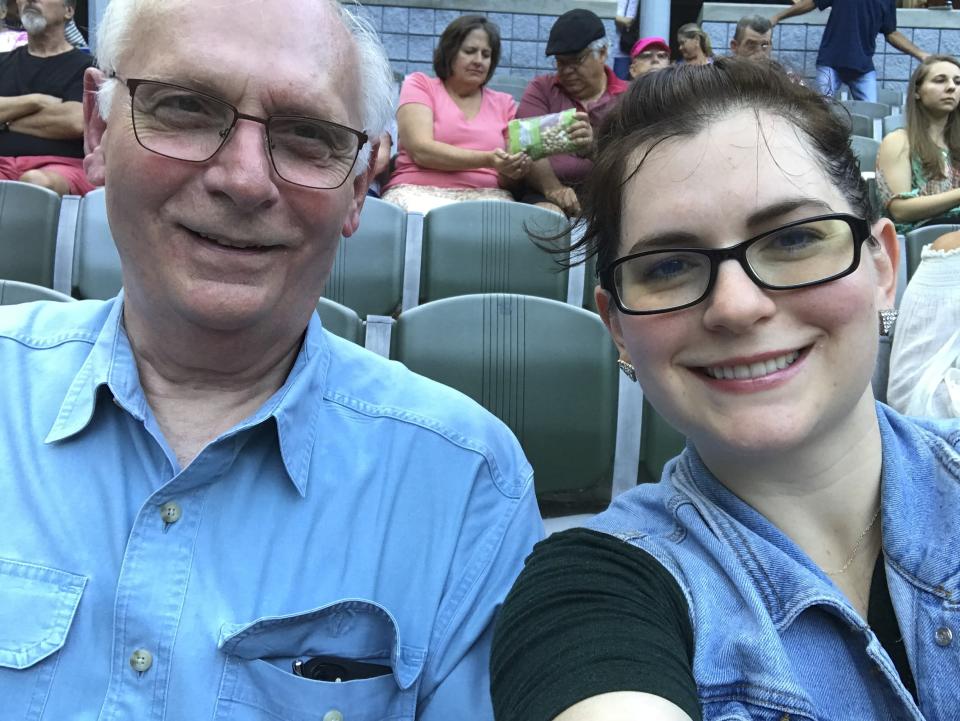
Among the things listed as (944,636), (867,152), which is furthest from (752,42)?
(944,636)

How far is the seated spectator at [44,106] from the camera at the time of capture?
12.4 feet

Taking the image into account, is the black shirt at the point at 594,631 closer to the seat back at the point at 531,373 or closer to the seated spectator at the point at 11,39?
the seat back at the point at 531,373

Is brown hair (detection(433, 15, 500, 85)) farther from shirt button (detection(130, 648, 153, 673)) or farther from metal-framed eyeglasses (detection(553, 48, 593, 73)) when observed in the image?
shirt button (detection(130, 648, 153, 673))

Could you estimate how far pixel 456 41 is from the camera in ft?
13.6

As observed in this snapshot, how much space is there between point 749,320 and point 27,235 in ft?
8.71

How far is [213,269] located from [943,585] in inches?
35.6

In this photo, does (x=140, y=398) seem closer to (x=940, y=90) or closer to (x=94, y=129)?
(x=94, y=129)

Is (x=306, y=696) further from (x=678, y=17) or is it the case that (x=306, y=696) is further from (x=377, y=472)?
(x=678, y=17)

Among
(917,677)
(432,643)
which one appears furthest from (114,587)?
(917,677)

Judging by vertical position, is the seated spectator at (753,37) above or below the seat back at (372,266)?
above

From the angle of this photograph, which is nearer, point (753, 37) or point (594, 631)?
point (594, 631)

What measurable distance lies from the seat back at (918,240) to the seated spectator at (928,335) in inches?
39.6

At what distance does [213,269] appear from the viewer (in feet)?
3.75

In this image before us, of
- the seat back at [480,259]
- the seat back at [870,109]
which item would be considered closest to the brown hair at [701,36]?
the seat back at [870,109]
